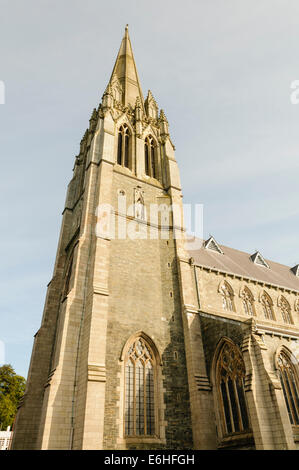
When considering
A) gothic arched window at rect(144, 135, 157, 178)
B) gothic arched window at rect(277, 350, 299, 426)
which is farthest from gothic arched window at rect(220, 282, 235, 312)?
gothic arched window at rect(144, 135, 157, 178)

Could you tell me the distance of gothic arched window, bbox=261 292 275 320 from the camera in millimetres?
25987

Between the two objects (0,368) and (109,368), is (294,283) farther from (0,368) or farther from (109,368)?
(0,368)

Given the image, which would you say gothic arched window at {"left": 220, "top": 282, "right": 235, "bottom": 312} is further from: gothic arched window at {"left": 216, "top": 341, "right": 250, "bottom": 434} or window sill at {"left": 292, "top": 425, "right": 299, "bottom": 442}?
window sill at {"left": 292, "top": 425, "right": 299, "bottom": 442}

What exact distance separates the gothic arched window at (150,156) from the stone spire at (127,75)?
200 inches

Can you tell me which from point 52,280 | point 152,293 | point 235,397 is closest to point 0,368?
point 52,280

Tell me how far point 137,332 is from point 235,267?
47.5 ft

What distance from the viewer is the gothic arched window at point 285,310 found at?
26.9 m

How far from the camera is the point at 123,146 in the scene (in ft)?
86.7

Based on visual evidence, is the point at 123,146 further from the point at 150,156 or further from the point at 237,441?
the point at 237,441

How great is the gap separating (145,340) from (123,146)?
52.4 feet

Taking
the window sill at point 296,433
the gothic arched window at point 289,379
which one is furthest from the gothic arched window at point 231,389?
the gothic arched window at point 289,379

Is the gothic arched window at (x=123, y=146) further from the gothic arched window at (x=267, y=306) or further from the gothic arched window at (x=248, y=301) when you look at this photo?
the gothic arched window at (x=267, y=306)

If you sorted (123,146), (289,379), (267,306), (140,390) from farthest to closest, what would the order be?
(267,306)
(123,146)
(289,379)
(140,390)

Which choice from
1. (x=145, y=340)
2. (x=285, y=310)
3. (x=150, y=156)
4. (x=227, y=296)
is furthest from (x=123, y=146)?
(x=285, y=310)
